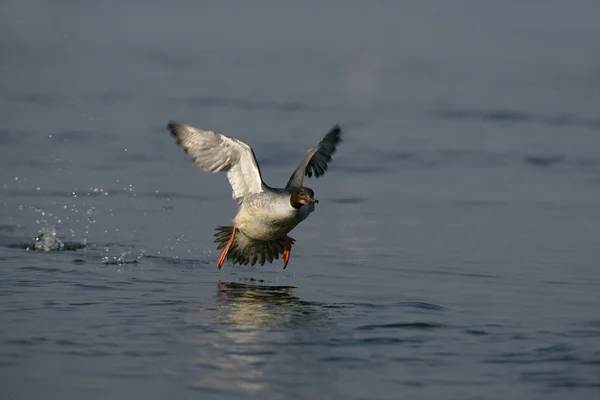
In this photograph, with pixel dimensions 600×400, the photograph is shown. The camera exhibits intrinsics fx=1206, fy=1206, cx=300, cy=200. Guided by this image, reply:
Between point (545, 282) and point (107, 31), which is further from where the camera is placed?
point (107, 31)

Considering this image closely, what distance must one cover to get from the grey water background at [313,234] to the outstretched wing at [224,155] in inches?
36.9

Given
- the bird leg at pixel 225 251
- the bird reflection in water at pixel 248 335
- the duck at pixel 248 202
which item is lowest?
the bird reflection in water at pixel 248 335

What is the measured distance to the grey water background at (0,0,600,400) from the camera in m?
8.56

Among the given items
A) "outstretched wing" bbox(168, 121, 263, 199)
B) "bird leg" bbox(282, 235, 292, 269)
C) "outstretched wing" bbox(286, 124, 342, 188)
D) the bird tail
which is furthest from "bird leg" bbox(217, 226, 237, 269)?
"outstretched wing" bbox(286, 124, 342, 188)

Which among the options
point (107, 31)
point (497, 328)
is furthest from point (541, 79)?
point (497, 328)

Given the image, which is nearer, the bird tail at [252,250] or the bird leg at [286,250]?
the bird leg at [286,250]

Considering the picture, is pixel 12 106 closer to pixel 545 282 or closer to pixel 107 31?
pixel 545 282

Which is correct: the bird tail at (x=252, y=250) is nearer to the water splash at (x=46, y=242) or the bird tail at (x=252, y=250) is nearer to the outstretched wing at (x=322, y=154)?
the outstretched wing at (x=322, y=154)

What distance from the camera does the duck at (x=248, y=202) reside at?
11.6m

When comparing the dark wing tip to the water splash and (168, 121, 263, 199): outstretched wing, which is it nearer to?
(168, 121, 263, 199): outstretched wing

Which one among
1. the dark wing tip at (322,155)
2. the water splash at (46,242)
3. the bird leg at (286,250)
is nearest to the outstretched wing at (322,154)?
the dark wing tip at (322,155)

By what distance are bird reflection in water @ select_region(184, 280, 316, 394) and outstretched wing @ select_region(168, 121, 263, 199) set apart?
A: 1106 millimetres

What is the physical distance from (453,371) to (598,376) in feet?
3.33

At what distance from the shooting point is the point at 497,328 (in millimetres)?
9812
